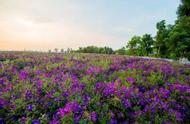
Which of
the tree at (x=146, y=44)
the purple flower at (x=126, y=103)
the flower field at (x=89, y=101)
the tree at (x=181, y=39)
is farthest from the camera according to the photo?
the tree at (x=146, y=44)

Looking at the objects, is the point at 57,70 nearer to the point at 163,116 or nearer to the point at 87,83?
the point at 87,83

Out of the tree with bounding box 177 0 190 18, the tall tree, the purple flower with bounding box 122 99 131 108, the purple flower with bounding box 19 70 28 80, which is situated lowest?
the purple flower with bounding box 122 99 131 108

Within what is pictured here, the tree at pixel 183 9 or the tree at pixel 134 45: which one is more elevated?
the tree at pixel 183 9

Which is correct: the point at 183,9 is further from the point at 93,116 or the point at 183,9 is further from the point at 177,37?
the point at 93,116

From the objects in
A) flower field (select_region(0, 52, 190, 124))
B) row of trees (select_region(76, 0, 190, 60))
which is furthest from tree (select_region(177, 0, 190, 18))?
flower field (select_region(0, 52, 190, 124))

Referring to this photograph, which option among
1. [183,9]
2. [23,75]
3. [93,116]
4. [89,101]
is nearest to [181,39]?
[183,9]

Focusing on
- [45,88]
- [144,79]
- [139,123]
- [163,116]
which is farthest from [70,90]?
[144,79]

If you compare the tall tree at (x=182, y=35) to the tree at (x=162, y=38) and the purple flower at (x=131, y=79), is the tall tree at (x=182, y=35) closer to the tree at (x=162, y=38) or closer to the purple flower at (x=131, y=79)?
the tree at (x=162, y=38)

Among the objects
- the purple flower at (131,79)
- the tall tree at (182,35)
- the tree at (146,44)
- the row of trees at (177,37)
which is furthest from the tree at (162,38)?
the purple flower at (131,79)

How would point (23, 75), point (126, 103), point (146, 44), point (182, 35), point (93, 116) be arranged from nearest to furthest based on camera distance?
point (93, 116), point (126, 103), point (23, 75), point (182, 35), point (146, 44)

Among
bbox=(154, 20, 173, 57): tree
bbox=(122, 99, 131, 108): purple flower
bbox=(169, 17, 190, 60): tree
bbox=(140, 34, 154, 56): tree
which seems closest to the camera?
bbox=(122, 99, 131, 108): purple flower

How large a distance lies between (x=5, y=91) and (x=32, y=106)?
103 cm

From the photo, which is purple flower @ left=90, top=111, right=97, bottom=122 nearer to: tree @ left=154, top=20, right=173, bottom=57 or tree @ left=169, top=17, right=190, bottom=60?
tree @ left=169, top=17, right=190, bottom=60

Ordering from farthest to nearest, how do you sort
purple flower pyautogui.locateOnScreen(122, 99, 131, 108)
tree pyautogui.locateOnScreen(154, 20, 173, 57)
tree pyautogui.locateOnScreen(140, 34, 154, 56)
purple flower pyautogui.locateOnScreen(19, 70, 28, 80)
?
tree pyautogui.locateOnScreen(140, 34, 154, 56)
tree pyautogui.locateOnScreen(154, 20, 173, 57)
purple flower pyautogui.locateOnScreen(19, 70, 28, 80)
purple flower pyautogui.locateOnScreen(122, 99, 131, 108)
